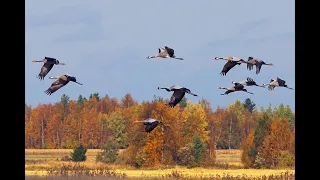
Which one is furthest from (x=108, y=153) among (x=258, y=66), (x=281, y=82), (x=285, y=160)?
(x=281, y=82)

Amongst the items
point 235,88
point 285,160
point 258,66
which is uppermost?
point 258,66

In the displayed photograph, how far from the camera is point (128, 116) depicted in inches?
1088

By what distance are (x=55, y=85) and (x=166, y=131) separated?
65.4 ft

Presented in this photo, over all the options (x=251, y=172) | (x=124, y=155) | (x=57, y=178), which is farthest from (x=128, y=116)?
(x=57, y=178)

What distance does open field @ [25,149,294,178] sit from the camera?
22188 millimetres

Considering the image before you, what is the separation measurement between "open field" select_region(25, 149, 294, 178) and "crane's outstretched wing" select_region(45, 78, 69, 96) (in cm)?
1582

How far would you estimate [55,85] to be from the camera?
5078 millimetres

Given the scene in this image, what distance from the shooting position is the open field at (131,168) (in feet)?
72.8

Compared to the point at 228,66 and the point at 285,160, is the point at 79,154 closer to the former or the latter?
the point at 285,160

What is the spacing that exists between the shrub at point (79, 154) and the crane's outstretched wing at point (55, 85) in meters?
21.3

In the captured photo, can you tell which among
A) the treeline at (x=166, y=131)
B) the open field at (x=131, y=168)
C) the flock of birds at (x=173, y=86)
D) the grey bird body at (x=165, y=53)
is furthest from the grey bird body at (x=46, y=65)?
the treeline at (x=166, y=131)

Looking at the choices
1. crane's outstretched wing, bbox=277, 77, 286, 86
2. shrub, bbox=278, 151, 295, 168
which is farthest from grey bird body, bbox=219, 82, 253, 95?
shrub, bbox=278, 151, 295, 168

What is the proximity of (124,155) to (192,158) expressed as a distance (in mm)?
2935

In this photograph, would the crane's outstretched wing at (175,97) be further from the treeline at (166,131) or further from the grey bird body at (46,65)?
the treeline at (166,131)
